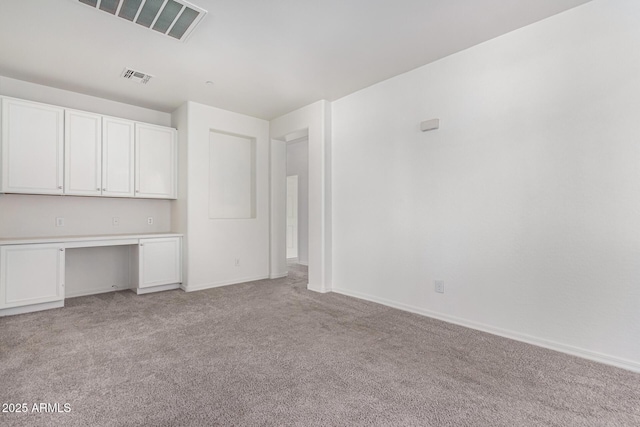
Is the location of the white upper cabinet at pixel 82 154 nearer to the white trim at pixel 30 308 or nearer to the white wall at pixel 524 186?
the white trim at pixel 30 308

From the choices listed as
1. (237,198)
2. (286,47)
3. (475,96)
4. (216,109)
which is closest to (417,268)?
(475,96)

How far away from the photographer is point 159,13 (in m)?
2.43

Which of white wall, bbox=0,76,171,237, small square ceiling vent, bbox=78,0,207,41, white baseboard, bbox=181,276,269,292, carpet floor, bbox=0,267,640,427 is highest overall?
small square ceiling vent, bbox=78,0,207,41

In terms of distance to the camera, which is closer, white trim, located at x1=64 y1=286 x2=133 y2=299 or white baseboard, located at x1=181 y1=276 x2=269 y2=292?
white trim, located at x1=64 y1=286 x2=133 y2=299

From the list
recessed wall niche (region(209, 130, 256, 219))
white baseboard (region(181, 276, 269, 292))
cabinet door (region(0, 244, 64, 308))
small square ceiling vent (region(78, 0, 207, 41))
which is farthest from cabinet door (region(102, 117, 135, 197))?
small square ceiling vent (region(78, 0, 207, 41))

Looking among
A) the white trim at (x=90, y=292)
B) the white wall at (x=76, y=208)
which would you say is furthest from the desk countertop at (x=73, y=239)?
the white trim at (x=90, y=292)

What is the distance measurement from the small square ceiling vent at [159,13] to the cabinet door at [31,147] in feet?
6.45

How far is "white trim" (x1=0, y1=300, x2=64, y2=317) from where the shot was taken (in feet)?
10.6

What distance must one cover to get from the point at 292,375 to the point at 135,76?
3609mm

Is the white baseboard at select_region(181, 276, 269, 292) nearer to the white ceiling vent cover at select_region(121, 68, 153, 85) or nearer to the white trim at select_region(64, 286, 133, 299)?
the white trim at select_region(64, 286, 133, 299)

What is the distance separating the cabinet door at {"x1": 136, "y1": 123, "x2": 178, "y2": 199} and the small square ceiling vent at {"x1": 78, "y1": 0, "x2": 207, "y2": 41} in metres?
2.05

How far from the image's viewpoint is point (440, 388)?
1881 millimetres

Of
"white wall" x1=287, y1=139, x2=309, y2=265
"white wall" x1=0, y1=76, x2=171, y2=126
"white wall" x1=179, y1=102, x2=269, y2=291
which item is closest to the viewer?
"white wall" x1=0, y1=76, x2=171, y2=126

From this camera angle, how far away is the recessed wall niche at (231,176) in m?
4.86
